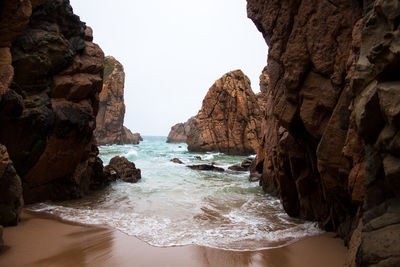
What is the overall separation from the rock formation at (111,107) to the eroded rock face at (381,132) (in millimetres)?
65797

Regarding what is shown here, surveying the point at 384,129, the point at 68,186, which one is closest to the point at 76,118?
the point at 68,186

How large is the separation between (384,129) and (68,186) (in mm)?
10831

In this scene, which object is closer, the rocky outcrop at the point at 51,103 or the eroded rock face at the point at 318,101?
the eroded rock face at the point at 318,101

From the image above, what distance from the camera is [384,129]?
3107 mm

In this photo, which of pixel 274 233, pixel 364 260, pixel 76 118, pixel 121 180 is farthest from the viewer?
pixel 121 180

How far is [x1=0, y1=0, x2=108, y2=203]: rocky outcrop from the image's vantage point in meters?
8.59

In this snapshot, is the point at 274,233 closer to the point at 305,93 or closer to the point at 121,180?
the point at 305,93

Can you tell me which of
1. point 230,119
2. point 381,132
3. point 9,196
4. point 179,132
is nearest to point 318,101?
point 381,132

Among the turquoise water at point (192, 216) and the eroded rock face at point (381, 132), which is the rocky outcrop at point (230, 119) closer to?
the turquoise water at point (192, 216)

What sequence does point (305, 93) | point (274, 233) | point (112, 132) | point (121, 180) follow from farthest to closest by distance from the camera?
point (112, 132) < point (121, 180) < point (274, 233) < point (305, 93)

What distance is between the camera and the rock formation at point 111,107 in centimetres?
6456

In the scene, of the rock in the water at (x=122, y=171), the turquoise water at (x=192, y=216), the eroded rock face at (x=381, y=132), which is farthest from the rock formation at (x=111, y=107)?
the eroded rock face at (x=381, y=132)

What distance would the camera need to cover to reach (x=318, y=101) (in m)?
6.00

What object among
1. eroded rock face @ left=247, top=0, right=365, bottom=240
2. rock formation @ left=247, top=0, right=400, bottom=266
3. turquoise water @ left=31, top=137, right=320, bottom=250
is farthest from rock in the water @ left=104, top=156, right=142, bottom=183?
eroded rock face @ left=247, top=0, right=365, bottom=240
